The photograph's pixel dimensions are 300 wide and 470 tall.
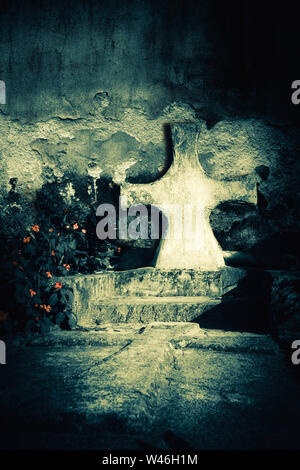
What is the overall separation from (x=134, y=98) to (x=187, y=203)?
1.18 m

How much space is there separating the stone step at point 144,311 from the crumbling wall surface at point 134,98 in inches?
42.4

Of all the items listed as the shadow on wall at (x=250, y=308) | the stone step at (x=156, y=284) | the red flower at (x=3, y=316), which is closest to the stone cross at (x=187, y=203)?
the stone step at (x=156, y=284)

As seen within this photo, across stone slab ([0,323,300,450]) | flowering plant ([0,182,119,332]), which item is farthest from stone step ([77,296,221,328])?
stone slab ([0,323,300,450])

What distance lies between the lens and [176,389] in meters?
1.18

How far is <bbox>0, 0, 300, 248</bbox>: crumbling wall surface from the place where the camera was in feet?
10.1

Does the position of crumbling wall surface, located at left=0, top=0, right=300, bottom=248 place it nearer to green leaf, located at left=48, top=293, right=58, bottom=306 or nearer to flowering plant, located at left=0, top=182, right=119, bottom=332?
flowering plant, located at left=0, top=182, right=119, bottom=332

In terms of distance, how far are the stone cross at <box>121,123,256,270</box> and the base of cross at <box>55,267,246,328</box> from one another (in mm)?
230

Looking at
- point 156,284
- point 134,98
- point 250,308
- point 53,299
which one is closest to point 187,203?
point 156,284

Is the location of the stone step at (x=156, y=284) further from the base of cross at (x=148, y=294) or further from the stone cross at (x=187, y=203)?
the stone cross at (x=187, y=203)

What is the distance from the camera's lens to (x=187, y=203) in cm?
281

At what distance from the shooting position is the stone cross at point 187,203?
8.96 feet

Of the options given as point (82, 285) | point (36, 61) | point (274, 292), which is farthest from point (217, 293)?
point (36, 61)

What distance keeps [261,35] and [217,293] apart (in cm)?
230

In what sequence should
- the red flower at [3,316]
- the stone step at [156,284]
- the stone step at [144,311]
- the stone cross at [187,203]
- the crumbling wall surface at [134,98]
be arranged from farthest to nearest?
1. the crumbling wall surface at [134,98]
2. the stone cross at [187,203]
3. the stone step at [156,284]
4. the stone step at [144,311]
5. the red flower at [3,316]
